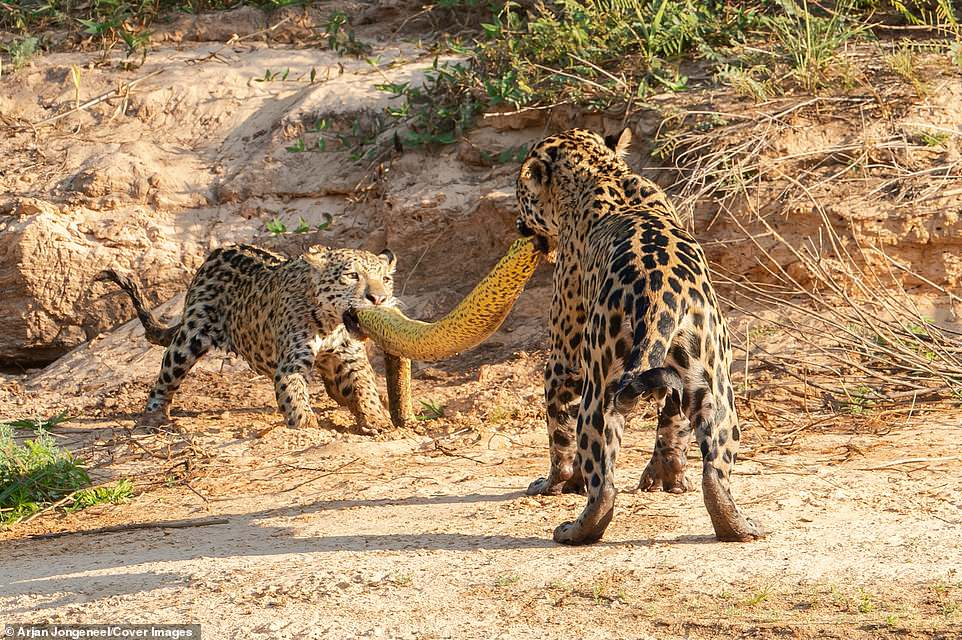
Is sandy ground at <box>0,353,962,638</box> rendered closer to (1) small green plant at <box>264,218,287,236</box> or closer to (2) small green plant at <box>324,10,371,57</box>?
(1) small green plant at <box>264,218,287,236</box>

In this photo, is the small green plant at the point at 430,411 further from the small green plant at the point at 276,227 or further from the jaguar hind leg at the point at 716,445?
the jaguar hind leg at the point at 716,445

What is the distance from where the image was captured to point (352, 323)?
9.19 meters

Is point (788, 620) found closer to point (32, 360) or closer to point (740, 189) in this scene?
point (740, 189)

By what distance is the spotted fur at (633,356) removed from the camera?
5543 mm

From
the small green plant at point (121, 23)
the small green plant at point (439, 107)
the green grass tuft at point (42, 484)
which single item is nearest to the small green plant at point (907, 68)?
the small green plant at point (439, 107)

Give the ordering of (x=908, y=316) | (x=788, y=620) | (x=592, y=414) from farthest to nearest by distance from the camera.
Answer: (x=908, y=316) → (x=592, y=414) → (x=788, y=620)

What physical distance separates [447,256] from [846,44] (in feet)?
13.2

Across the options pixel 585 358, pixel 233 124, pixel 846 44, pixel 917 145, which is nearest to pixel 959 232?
pixel 917 145

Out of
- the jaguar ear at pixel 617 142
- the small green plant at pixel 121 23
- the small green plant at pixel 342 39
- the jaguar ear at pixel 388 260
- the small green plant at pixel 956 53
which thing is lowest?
the jaguar ear at pixel 388 260

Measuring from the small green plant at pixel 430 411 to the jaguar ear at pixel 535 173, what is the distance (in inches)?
99.4

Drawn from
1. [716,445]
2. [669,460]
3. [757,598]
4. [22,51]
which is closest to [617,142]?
[669,460]

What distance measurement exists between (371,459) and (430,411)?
5.06 feet

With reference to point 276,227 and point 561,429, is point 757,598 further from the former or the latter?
point 276,227

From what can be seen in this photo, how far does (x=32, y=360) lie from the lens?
12.9 metres
